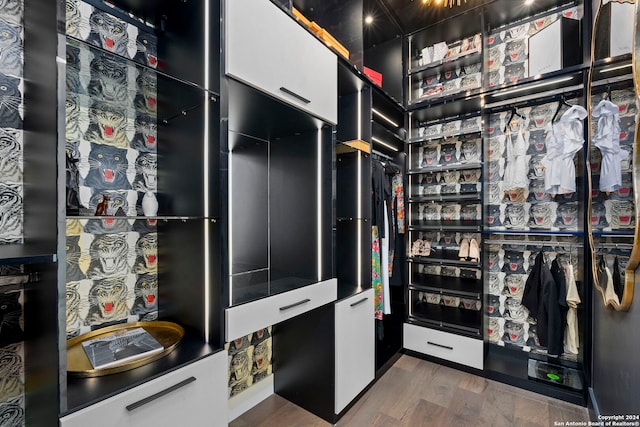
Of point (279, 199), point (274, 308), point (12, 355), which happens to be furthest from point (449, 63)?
point (12, 355)

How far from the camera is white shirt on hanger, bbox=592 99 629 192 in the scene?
1.53 m

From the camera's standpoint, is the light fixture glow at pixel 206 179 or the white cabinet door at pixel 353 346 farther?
the white cabinet door at pixel 353 346

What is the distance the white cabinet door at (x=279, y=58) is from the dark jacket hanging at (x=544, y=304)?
6.85 feet

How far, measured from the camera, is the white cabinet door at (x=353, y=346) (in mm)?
1815

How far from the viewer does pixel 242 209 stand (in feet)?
6.29

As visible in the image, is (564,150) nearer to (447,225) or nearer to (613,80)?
(613,80)

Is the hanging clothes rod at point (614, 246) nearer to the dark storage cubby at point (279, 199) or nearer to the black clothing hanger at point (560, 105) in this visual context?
the black clothing hanger at point (560, 105)

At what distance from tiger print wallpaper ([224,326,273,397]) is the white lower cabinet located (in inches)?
29.3

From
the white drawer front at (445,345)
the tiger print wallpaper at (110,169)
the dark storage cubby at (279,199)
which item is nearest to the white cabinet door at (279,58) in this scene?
the dark storage cubby at (279,199)

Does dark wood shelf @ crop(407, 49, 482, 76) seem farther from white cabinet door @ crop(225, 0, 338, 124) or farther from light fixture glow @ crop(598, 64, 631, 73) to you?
white cabinet door @ crop(225, 0, 338, 124)

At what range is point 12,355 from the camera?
0.99 m

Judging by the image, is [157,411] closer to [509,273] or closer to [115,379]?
[115,379]

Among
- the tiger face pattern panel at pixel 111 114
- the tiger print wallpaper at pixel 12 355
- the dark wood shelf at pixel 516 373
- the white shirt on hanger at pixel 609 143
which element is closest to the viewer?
the tiger print wallpaper at pixel 12 355

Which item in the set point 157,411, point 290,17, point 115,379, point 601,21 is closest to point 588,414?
point 601,21
